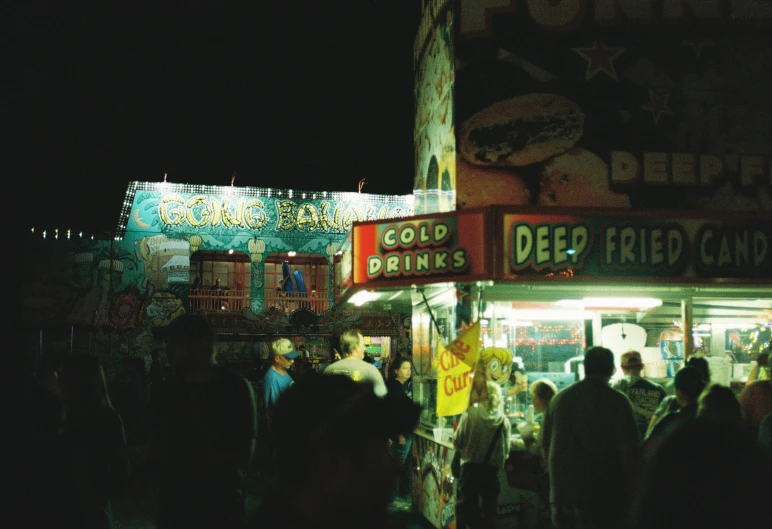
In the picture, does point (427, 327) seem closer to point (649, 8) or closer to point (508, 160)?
point (508, 160)

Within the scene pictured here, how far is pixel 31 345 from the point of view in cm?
2336

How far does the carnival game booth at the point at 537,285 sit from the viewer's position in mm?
7430

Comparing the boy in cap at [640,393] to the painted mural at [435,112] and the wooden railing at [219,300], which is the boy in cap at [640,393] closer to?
the painted mural at [435,112]

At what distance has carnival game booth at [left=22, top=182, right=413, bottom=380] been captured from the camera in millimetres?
23609

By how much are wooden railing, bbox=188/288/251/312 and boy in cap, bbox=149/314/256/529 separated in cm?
2135

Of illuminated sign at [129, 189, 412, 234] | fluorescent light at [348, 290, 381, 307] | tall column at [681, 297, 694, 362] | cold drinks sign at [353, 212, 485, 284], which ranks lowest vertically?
tall column at [681, 297, 694, 362]

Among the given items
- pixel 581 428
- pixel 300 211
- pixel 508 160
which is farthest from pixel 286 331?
pixel 581 428

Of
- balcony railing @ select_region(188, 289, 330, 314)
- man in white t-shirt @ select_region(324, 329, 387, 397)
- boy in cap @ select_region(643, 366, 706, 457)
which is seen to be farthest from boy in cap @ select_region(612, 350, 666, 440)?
balcony railing @ select_region(188, 289, 330, 314)

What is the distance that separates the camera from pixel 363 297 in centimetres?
970

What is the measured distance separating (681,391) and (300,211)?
21052 millimetres

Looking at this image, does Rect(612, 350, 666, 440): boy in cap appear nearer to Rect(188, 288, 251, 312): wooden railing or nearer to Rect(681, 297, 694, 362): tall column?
Rect(681, 297, 694, 362): tall column

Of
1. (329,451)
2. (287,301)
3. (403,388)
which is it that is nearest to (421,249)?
(403,388)

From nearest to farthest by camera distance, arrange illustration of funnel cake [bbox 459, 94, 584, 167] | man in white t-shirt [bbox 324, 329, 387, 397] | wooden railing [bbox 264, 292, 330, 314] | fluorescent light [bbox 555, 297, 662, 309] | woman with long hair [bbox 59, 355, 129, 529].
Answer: woman with long hair [bbox 59, 355, 129, 529] < man in white t-shirt [bbox 324, 329, 387, 397] < illustration of funnel cake [bbox 459, 94, 584, 167] < fluorescent light [bbox 555, 297, 662, 309] < wooden railing [bbox 264, 292, 330, 314]

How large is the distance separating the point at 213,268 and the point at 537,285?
19.8 metres
